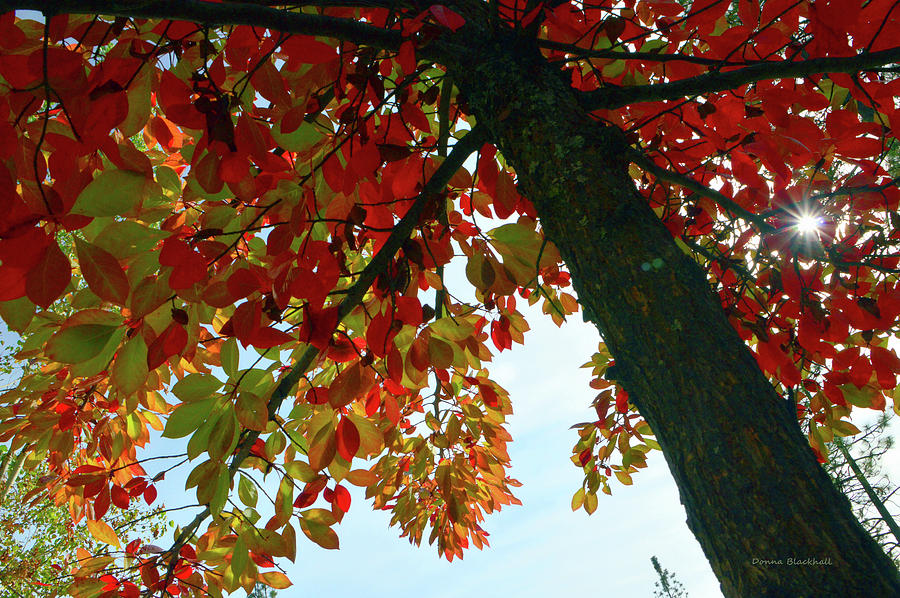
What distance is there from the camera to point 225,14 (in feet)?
2.86

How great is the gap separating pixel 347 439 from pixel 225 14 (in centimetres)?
92

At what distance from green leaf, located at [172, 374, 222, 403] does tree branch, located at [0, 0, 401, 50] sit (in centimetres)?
66

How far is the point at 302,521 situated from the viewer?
50.4 inches

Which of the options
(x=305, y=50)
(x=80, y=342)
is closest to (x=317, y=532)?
(x=80, y=342)

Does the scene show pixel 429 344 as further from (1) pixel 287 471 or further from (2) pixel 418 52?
(2) pixel 418 52

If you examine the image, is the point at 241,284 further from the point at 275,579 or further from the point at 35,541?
the point at 35,541

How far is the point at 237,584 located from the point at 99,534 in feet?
2.36

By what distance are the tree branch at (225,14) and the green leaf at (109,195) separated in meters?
0.27

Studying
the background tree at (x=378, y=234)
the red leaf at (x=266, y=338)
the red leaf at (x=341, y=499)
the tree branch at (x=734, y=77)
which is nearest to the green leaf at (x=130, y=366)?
the background tree at (x=378, y=234)

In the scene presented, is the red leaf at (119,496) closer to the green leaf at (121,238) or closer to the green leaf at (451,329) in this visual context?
the green leaf at (121,238)

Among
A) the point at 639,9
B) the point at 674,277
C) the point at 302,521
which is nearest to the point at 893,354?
the point at 674,277

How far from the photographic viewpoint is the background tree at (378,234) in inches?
28.1

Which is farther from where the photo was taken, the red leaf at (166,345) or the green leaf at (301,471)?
the green leaf at (301,471)
